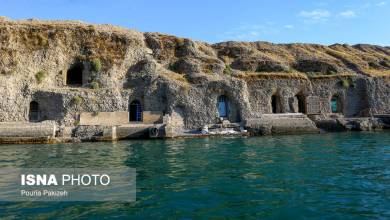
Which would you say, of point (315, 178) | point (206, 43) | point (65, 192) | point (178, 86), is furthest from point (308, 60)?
point (65, 192)

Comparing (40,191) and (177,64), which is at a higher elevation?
(177,64)

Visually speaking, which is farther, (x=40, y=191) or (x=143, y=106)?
(x=143, y=106)

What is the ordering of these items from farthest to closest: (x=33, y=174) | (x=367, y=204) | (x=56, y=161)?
(x=56, y=161)
(x=33, y=174)
(x=367, y=204)

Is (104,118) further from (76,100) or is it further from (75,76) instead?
(75,76)

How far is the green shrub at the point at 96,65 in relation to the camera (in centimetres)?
3797

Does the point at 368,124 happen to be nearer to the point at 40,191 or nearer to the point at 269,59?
the point at 269,59

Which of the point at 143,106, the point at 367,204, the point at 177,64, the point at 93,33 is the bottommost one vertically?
the point at 367,204

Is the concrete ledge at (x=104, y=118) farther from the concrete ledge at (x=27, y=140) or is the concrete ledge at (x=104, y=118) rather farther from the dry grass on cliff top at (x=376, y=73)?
the dry grass on cliff top at (x=376, y=73)

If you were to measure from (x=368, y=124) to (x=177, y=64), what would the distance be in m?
23.3

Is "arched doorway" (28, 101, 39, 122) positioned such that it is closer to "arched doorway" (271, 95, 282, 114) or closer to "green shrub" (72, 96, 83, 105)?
"green shrub" (72, 96, 83, 105)

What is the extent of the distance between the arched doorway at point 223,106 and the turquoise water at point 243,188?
22000mm

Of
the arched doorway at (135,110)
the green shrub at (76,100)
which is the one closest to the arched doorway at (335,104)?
the arched doorway at (135,110)

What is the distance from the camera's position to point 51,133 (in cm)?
2847

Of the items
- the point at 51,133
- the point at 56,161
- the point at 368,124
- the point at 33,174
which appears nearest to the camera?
the point at 33,174
